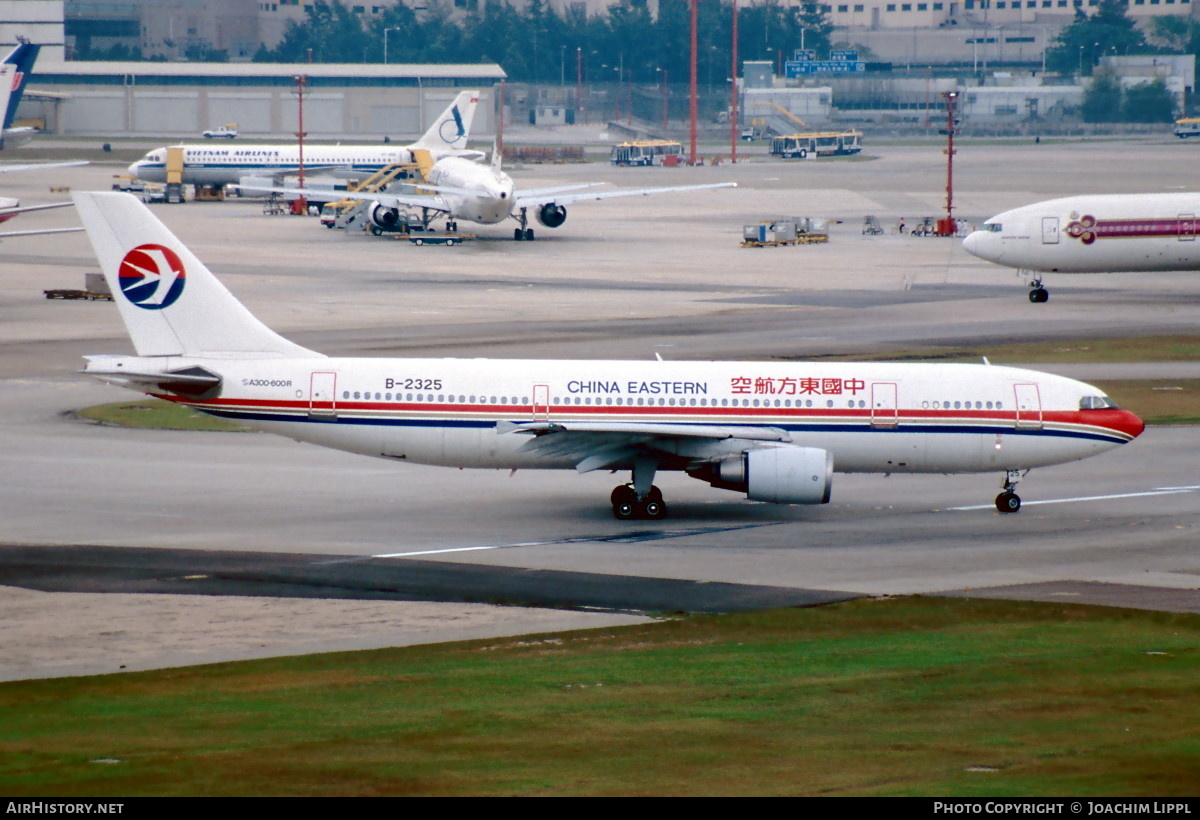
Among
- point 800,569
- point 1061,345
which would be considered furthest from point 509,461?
point 1061,345

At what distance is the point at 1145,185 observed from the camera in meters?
164

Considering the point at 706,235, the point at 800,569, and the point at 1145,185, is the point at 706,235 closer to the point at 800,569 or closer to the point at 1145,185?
the point at 1145,185

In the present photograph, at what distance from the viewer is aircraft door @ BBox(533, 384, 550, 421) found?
39.6 metres

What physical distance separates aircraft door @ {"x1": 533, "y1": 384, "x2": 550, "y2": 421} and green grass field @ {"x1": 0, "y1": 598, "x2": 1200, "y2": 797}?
1034 centimetres

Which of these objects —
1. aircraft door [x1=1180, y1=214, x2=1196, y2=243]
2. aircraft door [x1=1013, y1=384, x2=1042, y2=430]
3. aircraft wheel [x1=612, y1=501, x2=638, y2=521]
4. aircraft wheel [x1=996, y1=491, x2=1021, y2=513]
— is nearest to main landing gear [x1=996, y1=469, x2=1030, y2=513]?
aircraft wheel [x1=996, y1=491, x2=1021, y2=513]

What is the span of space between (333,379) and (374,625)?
10799 millimetres

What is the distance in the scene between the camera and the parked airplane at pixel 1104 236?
3319 inches

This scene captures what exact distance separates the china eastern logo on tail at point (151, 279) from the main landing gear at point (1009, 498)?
2222cm

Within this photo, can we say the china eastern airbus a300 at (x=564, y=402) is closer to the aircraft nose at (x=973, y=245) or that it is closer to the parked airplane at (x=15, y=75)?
the parked airplane at (x=15, y=75)

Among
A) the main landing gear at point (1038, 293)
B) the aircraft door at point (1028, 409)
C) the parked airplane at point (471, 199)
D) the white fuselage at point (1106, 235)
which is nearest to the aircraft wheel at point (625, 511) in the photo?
the aircraft door at point (1028, 409)

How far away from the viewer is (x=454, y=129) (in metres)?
149

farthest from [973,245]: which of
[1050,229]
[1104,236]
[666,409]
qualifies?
[666,409]

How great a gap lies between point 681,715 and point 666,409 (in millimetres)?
17752
